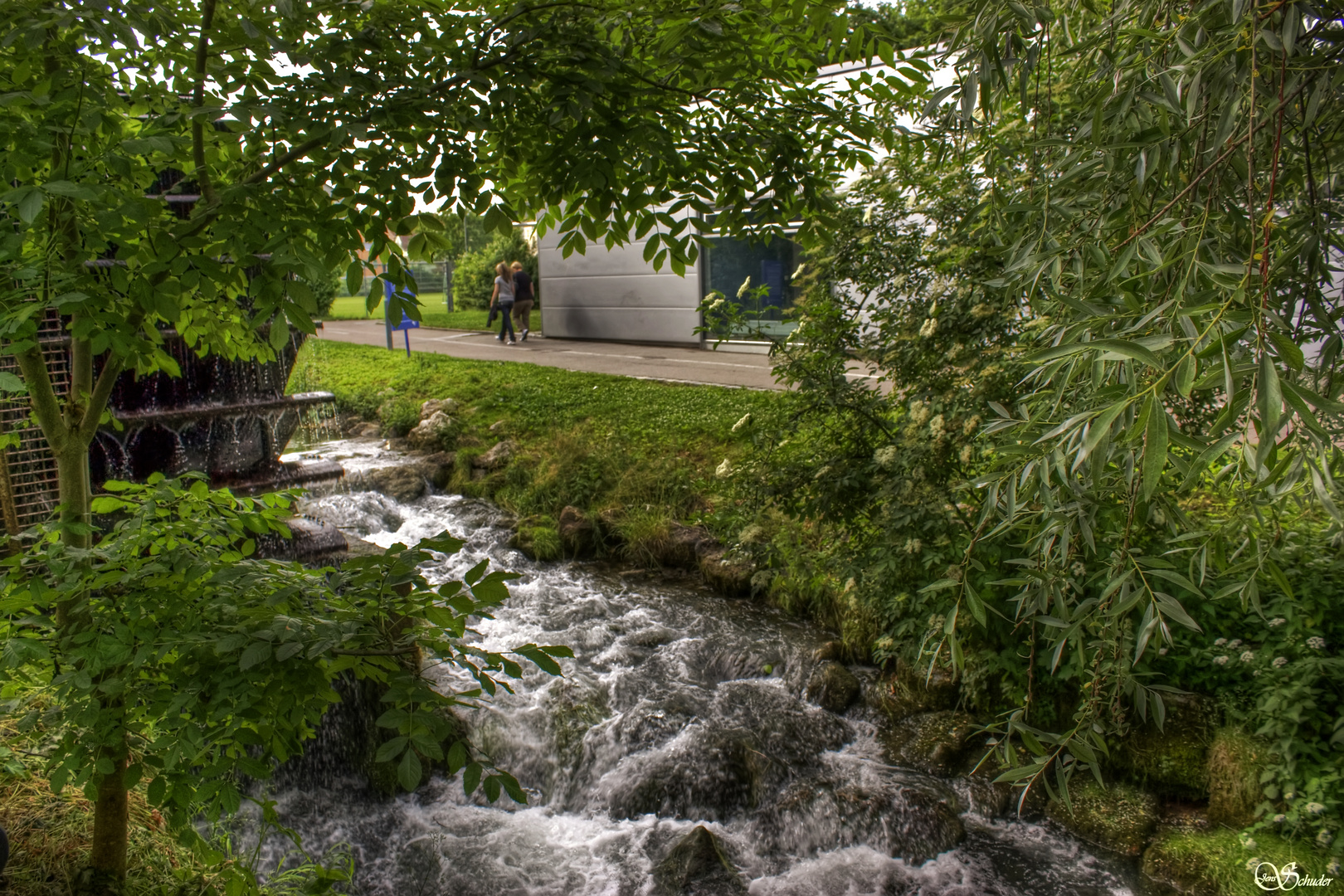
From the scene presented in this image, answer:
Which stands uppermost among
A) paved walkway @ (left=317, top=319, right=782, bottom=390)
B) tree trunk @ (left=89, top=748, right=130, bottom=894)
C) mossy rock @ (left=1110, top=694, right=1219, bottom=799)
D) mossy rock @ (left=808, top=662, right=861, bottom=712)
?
paved walkway @ (left=317, top=319, right=782, bottom=390)

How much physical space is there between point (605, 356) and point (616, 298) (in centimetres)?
337

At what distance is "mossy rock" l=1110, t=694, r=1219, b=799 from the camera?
4711 millimetres

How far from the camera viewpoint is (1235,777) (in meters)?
4.39

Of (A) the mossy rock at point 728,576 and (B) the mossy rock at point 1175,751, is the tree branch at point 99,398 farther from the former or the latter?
(A) the mossy rock at point 728,576

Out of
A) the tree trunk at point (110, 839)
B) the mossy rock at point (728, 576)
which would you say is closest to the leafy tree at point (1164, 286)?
the tree trunk at point (110, 839)

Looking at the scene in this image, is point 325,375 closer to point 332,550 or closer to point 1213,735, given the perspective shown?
point 332,550

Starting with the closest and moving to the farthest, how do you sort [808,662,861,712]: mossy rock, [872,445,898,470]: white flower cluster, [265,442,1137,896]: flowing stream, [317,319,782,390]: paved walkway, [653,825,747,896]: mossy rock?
1. [653,825,747,896]: mossy rock
2. [265,442,1137,896]: flowing stream
3. [872,445,898,470]: white flower cluster
4. [808,662,861,712]: mossy rock
5. [317,319,782,390]: paved walkway

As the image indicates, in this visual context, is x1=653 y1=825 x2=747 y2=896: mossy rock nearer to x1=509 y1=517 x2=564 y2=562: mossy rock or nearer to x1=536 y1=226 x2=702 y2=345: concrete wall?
x1=509 y1=517 x2=564 y2=562: mossy rock

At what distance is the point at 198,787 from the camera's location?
86.7 inches

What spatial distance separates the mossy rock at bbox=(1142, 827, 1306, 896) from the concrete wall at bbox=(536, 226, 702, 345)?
15.7 meters

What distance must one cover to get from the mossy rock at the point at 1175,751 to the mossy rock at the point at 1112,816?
101 mm

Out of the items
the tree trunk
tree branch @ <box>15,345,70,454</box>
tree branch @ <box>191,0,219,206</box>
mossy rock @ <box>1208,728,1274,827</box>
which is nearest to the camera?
tree branch @ <box>191,0,219,206</box>

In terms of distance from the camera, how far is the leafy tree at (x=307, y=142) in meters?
2.08

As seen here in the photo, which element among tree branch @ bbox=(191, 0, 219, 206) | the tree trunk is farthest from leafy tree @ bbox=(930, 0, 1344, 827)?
the tree trunk
